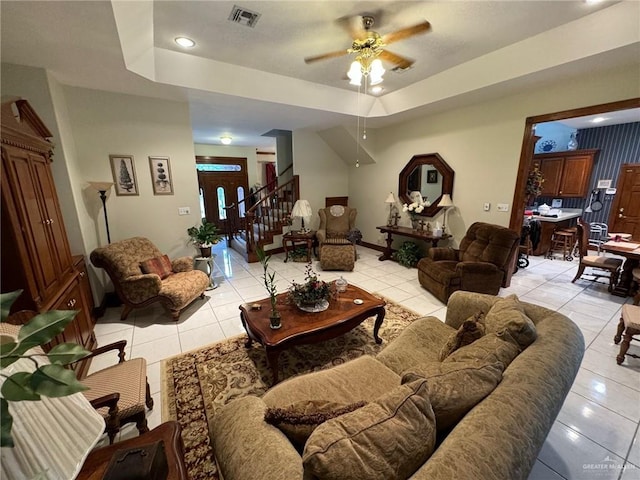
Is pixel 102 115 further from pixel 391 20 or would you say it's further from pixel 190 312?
pixel 391 20

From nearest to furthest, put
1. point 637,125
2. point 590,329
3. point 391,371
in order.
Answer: point 391,371, point 590,329, point 637,125

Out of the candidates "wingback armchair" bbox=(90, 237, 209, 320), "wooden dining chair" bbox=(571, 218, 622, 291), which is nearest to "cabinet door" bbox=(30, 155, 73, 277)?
"wingback armchair" bbox=(90, 237, 209, 320)

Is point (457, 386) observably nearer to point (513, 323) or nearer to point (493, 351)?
point (493, 351)

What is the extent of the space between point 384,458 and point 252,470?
0.49m

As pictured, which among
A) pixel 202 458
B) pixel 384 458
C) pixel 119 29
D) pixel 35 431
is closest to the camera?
pixel 35 431

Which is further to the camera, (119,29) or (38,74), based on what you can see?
(38,74)

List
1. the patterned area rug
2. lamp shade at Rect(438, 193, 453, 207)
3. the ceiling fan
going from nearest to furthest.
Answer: the patterned area rug < the ceiling fan < lamp shade at Rect(438, 193, 453, 207)

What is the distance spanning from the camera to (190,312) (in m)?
3.36

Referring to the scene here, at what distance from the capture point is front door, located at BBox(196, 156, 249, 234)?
755 cm

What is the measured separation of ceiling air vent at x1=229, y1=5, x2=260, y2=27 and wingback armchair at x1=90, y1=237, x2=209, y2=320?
8.98 feet

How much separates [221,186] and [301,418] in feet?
25.4

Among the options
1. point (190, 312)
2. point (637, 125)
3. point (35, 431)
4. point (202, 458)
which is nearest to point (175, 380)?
point (202, 458)

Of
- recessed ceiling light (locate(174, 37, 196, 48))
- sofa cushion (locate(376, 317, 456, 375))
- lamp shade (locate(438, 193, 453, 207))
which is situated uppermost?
recessed ceiling light (locate(174, 37, 196, 48))

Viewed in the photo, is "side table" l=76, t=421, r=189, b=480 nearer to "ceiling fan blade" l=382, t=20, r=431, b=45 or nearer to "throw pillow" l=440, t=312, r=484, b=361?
"throw pillow" l=440, t=312, r=484, b=361
